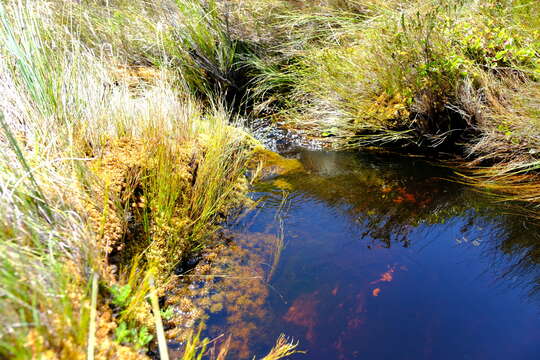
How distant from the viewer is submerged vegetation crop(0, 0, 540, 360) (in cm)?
148

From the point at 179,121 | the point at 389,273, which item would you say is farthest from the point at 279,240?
the point at 179,121

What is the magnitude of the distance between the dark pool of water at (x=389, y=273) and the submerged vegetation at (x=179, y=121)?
0.22 m

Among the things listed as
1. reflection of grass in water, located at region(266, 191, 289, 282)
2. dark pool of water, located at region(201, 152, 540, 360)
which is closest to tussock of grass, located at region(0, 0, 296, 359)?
reflection of grass in water, located at region(266, 191, 289, 282)

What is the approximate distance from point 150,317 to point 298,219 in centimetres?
147

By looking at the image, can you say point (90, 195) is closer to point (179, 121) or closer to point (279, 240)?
point (179, 121)

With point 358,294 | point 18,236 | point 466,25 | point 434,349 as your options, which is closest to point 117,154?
point 18,236

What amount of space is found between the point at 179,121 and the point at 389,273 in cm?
188

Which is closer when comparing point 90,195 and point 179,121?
point 90,195

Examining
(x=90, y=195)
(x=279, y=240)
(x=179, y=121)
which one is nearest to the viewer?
(x=90, y=195)

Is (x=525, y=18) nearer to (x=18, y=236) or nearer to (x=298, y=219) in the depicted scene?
(x=298, y=219)

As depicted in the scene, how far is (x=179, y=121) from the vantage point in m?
3.00

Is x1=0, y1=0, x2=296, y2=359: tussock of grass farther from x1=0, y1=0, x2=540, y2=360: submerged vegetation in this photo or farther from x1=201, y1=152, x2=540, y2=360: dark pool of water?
x1=201, y1=152, x2=540, y2=360: dark pool of water

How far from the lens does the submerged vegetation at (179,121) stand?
1480 mm

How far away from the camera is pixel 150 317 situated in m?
1.81
